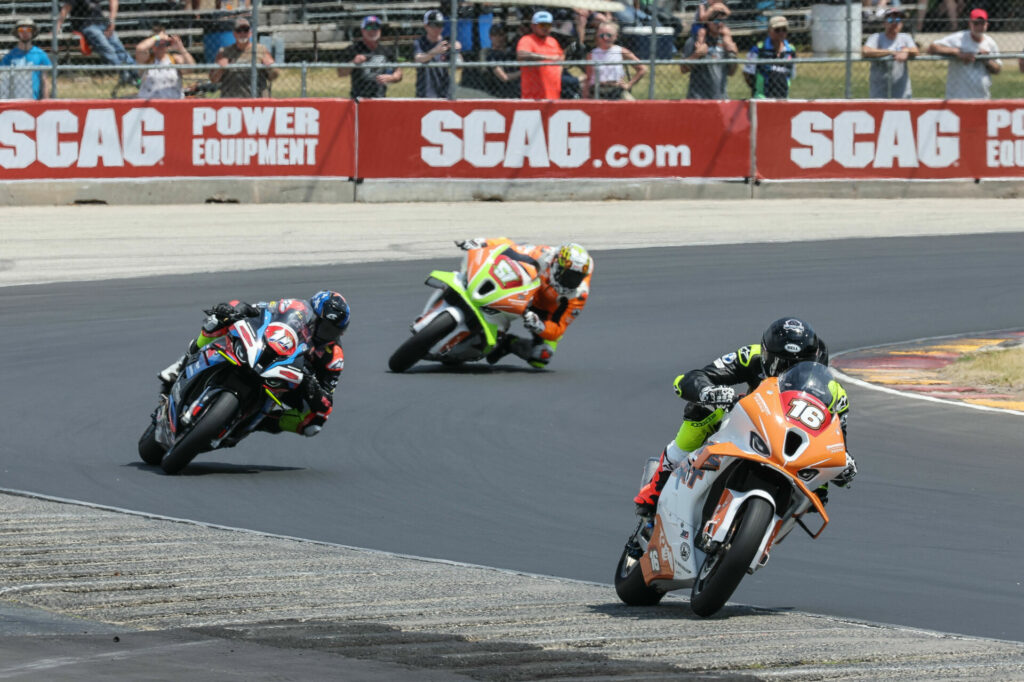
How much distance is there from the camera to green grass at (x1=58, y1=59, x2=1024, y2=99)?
25.7 metres

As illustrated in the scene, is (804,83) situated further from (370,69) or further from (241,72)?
(241,72)

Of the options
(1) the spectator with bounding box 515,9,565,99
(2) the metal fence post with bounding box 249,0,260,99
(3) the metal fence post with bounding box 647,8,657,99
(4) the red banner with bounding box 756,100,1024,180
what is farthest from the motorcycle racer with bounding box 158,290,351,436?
(4) the red banner with bounding box 756,100,1024,180

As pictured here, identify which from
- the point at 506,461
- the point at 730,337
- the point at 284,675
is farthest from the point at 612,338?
the point at 284,675

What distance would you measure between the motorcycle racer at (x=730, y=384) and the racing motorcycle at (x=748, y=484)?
0.11m

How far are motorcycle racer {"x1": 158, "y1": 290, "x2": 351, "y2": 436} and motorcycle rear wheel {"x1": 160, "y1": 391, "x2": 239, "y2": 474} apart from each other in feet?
1.53

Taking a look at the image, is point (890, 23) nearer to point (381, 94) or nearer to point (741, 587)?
point (381, 94)

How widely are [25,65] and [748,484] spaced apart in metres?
19.5

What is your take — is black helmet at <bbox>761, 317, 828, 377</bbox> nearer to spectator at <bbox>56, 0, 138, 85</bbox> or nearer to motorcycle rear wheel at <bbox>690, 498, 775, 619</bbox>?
motorcycle rear wheel at <bbox>690, 498, 775, 619</bbox>

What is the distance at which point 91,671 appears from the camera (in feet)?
20.6

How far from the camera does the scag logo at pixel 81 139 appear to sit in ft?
81.1

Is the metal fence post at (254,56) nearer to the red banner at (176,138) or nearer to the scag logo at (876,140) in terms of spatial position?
the red banner at (176,138)

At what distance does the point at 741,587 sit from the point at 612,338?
883 centimetres

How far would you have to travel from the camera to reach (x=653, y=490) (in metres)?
8.29

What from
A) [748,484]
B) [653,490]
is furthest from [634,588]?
[748,484]
